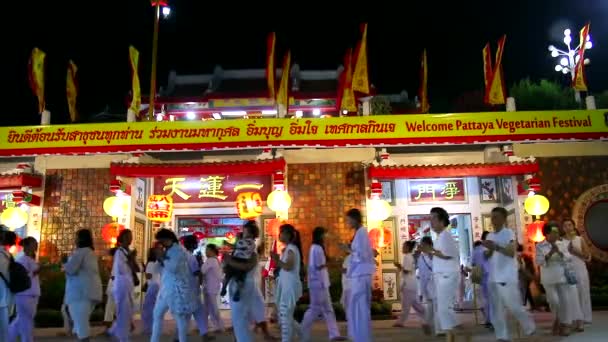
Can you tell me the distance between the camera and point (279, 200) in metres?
10.3

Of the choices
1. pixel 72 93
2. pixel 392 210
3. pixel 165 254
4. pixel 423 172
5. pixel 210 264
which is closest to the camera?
pixel 165 254

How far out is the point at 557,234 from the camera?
6977mm

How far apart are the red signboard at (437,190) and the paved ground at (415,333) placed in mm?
2875

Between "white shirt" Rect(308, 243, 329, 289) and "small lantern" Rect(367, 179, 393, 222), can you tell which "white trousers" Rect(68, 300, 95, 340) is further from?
"small lantern" Rect(367, 179, 393, 222)

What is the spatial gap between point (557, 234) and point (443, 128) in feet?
14.4

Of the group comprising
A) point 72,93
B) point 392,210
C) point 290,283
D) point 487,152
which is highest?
point 72,93

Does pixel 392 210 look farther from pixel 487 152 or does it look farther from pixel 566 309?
pixel 566 309

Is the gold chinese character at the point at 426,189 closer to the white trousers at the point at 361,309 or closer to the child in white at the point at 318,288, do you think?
the child in white at the point at 318,288

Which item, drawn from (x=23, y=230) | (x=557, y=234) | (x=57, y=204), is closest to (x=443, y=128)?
(x=557, y=234)

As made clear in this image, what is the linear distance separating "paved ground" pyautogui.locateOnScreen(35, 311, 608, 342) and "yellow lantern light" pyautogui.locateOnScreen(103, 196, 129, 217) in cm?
229

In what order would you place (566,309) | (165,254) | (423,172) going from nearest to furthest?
1. (165,254)
2. (566,309)
3. (423,172)

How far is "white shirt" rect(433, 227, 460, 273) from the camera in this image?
5430 mm

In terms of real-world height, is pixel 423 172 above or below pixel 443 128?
below

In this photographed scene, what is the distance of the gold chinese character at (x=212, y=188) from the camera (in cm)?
1142
